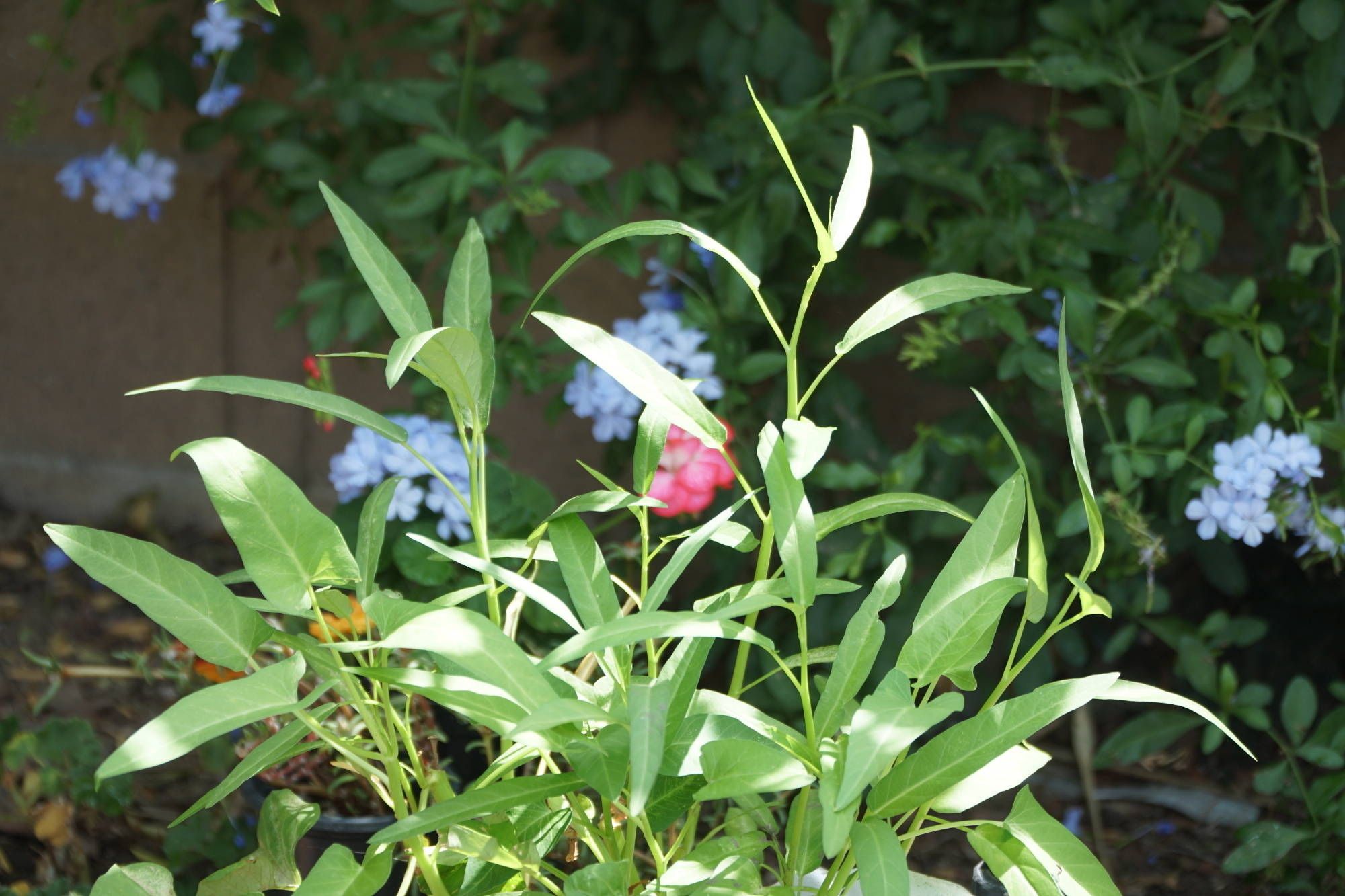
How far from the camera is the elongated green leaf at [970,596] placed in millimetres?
646

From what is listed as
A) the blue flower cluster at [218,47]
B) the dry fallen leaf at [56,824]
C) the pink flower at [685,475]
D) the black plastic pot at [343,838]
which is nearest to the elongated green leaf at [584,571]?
the black plastic pot at [343,838]

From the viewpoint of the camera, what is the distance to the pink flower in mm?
1271

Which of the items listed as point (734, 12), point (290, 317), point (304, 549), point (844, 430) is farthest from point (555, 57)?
point (304, 549)

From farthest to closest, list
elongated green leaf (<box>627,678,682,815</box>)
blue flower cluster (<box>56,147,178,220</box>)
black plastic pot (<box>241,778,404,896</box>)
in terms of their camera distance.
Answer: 1. blue flower cluster (<box>56,147,178,220</box>)
2. black plastic pot (<box>241,778,404,896</box>)
3. elongated green leaf (<box>627,678,682,815</box>)

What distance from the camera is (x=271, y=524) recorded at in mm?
663

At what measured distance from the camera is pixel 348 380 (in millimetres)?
1979

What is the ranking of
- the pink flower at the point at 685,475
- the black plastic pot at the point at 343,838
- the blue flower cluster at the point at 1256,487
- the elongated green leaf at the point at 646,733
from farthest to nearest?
1. the pink flower at the point at 685,475
2. the blue flower cluster at the point at 1256,487
3. the black plastic pot at the point at 343,838
4. the elongated green leaf at the point at 646,733

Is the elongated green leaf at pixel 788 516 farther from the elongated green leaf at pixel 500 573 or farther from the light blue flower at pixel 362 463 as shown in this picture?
the light blue flower at pixel 362 463

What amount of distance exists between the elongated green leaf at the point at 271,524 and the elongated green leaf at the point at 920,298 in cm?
30

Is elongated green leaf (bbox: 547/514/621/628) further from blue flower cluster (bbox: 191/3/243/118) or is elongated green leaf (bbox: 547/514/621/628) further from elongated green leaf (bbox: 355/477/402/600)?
blue flower cluster (bbox: 191/3/243/118)

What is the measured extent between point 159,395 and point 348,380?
0.42 meters

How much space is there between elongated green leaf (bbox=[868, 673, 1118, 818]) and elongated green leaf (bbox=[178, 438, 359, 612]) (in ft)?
1.06

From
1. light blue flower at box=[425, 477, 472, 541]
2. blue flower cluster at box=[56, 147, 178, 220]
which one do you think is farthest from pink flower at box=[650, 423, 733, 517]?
blue flower cluster at box=[56, 147, 178, 220]

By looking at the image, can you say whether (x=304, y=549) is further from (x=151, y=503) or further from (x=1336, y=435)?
(x=151, y=503)
